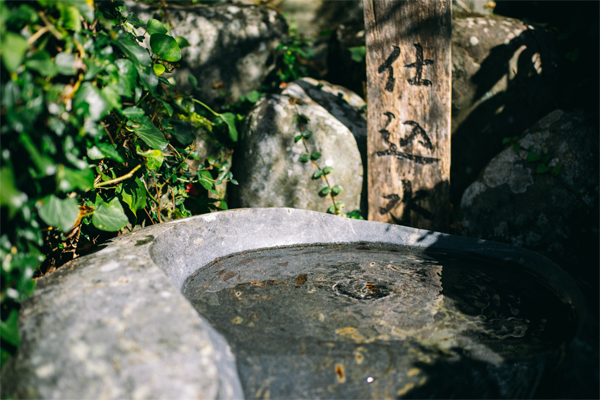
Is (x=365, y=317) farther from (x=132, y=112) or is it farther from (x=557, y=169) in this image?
(x=557, y=169)

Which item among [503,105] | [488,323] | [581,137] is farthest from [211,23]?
[488,323]

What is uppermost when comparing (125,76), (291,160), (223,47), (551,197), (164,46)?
(223,47)

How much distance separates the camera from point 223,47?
10.5 feet

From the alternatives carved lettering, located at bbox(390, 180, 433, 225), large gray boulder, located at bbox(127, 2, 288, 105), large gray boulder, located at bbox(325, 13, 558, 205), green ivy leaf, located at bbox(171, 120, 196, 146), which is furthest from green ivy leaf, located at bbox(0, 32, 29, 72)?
large gray boulder, located at bbox(325, 13, 558, 205)

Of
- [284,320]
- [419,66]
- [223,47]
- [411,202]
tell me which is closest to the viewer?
[284,320]

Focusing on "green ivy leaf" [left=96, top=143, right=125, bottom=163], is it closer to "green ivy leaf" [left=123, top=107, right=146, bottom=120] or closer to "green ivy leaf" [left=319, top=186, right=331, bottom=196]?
"green ivy leaf" [left=123, top=107, right=146, bottom=120]

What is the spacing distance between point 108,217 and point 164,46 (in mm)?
796

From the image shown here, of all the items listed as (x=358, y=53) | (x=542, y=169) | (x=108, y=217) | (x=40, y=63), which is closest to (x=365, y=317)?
(x=108, y=217)

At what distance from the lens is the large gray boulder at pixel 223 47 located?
3133 mm

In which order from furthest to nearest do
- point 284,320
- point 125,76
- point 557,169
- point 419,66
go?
point 419,66, point 557,169, point 284,320, point 125,76

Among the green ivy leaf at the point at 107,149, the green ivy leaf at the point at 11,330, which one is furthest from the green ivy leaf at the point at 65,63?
the green ivy leaf at the point at 11,330

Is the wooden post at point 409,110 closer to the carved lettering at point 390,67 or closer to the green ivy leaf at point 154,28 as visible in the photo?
the carved lettering at point 390,67

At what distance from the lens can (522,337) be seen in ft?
3.92

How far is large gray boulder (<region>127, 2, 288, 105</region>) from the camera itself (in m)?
3.13
